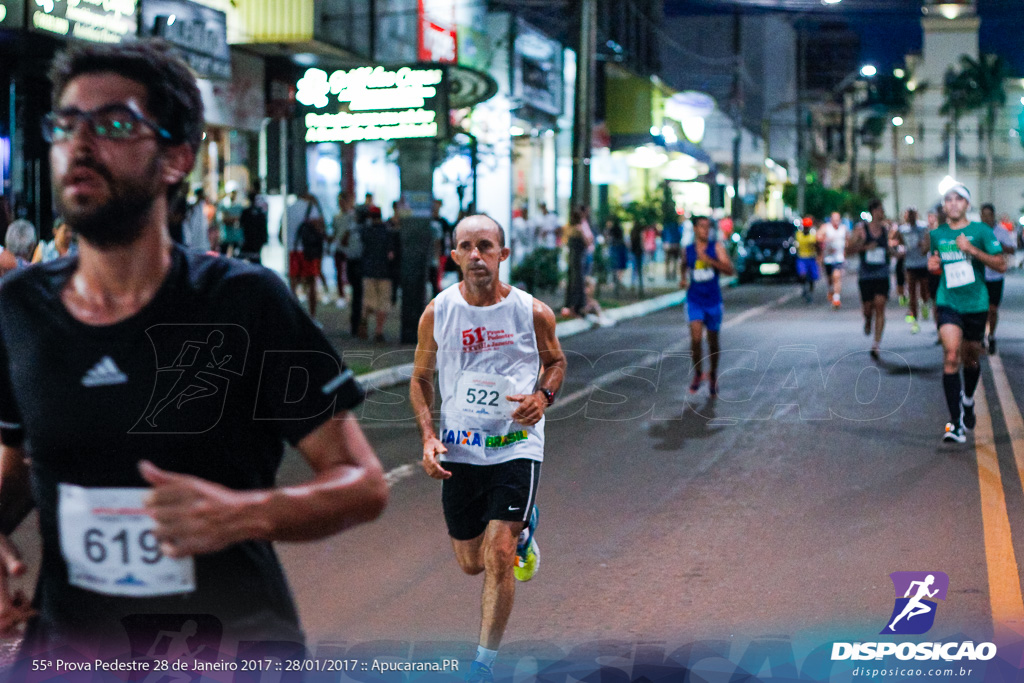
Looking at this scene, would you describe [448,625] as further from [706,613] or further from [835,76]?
[835,76]

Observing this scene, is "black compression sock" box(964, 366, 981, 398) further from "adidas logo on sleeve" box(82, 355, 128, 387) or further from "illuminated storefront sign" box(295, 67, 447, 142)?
"adidas logo on sleeve" box(82, 355, 128, 387)

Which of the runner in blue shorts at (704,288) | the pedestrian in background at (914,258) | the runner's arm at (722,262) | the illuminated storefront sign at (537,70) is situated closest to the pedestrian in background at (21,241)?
the runner in blue shorts at (704,288)

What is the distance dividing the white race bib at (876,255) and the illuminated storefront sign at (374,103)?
558cm

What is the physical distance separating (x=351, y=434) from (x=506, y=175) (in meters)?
29.6

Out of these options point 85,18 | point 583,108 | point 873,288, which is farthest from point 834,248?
point 85,18

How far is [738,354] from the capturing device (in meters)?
17.9

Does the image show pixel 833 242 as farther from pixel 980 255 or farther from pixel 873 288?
pixel 980 255

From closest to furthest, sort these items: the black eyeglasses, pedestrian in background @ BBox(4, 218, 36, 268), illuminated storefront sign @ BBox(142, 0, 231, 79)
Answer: the black eyeglasses
pedestrian in background @ BBox(4, 218, 36, 268)
illuminated storefront sign @ BBox(142, 0, 231, 79)

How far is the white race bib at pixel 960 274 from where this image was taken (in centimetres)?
1030

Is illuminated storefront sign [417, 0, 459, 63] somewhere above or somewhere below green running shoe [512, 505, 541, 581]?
above

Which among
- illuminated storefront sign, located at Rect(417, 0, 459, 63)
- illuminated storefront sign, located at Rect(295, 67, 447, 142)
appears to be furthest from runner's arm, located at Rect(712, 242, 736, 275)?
illuminated storefront sign, located at Rect(417, 0, 459, 63)

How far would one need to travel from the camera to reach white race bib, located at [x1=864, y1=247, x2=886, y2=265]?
55.7 ft

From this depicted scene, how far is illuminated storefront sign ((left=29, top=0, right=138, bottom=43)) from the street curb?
513 cm

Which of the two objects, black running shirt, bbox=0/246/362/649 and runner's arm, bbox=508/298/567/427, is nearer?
black running shirt, bbox=0/246/362/649
